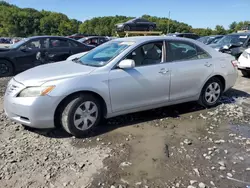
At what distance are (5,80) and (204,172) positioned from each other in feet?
23.8

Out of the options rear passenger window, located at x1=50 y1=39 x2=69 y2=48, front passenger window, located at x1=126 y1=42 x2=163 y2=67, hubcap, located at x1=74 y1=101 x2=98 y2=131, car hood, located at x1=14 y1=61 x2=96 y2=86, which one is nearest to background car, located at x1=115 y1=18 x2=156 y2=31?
rear passenger window, located at x1=50 y1=39 x2=69 y2=48

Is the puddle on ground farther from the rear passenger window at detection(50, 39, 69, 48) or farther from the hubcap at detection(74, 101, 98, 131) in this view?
the rear passenger window at detection(50, 39, 69, 48)

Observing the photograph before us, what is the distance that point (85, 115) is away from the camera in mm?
4105

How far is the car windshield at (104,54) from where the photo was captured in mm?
4467

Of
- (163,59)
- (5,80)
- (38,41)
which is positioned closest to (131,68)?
(163,59)

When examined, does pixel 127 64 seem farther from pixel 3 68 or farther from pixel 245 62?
pixel 3 68

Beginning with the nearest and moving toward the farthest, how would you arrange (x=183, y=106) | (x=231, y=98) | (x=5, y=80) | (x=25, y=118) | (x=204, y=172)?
(x=204, y=172), (x=25, y=118), (x=183, y=106), (x=231, y=98), (x=5, y=80)

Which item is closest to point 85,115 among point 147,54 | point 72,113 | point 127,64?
point 72,113

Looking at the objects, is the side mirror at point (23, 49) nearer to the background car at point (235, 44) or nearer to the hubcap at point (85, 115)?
the hubcap at point (85, 115)

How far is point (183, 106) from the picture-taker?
5703 mm

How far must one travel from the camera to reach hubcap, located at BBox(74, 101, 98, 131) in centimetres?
403

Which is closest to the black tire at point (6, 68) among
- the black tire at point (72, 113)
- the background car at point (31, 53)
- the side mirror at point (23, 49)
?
the background car at point (31, 53)

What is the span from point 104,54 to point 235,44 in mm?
8298

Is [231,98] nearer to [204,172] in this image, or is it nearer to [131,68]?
[131,68]
